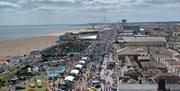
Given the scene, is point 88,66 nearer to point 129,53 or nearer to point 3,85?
point 129,53

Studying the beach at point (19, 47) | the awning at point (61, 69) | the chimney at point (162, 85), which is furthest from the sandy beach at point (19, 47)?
the chimney at point (162, 85)

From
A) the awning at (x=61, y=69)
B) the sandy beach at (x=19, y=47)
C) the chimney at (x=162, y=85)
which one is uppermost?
the chimney at (x=162, y=85)

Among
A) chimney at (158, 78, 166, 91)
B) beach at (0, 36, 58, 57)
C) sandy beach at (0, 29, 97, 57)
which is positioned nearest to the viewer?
chimney at (158, 78, 166, 91)

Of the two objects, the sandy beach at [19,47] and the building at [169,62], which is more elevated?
the building at [169,62]

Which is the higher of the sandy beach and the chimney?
the chimney

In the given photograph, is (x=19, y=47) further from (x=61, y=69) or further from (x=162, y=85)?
(x=162, y=85)

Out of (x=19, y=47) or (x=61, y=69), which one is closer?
(x=61, y=69)

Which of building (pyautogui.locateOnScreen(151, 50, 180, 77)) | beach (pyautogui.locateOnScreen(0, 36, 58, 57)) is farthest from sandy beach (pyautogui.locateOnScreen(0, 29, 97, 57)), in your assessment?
building (pyautogui.locateOnScreen(151, 50, 180, 77))

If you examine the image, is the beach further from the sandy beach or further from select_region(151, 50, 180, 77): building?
select_region(151, 50, 180, 77): building

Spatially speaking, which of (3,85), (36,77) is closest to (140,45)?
(36,77)

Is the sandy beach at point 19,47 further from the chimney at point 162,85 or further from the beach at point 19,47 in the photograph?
the chimney at point 162,85

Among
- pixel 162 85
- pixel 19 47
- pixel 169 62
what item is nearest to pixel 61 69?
pixel 169 62
